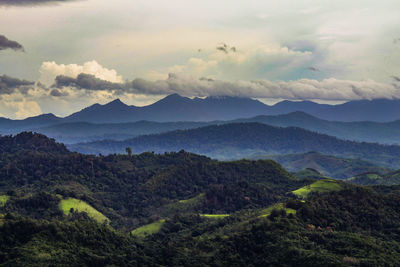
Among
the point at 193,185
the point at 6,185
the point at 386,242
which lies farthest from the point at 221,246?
the point at 6,185

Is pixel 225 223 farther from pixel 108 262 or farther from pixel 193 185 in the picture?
pixel 193 185

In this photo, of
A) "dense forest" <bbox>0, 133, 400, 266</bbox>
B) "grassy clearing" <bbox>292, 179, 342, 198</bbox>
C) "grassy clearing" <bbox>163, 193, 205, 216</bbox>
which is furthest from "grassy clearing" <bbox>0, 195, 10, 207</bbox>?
"grassy clearing" <bbox>292, 179, 342, 198</bbox>

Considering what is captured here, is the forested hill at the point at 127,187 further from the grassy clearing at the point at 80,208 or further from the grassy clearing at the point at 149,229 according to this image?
the grassy clearing at the point at 149,229

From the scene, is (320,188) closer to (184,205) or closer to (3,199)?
(184,205)

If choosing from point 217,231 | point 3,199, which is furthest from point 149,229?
point 3,199

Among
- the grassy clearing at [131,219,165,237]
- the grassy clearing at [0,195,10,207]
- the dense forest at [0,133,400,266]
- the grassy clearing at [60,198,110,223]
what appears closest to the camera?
the dense forest at [0,133,400,266]

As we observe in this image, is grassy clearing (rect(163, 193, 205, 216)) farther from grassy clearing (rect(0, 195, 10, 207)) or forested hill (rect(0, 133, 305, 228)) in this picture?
grassy clearing (rect(0, 195, 10, 207))
